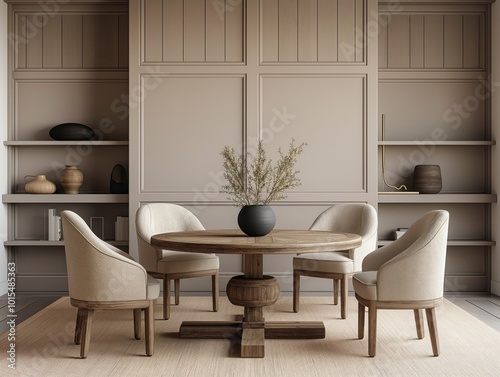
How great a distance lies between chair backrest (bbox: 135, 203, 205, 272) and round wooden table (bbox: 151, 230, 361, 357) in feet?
1.67

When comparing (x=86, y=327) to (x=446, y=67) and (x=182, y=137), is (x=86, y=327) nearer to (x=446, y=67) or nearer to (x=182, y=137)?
(x=182, y=137)

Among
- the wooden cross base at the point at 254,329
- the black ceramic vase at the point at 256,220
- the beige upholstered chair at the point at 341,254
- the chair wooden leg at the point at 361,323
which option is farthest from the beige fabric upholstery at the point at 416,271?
the beige upholstered chair at the point at 341,254

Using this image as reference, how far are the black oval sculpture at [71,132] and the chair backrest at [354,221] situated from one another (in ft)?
6.97

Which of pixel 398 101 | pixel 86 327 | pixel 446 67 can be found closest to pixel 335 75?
pixel 398 101

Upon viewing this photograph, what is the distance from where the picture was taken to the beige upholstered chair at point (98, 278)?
3121mm

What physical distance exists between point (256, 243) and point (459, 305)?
2383 mm

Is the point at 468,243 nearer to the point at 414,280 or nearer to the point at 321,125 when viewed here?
the point at 321,125

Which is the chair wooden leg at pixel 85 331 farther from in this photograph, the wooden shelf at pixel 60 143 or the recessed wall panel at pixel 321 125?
the recessed wall panel at pixel 321 125

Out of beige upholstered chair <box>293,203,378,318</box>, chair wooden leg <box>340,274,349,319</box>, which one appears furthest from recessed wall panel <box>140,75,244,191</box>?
chair wooden leg <box>340,274,349,319</box>

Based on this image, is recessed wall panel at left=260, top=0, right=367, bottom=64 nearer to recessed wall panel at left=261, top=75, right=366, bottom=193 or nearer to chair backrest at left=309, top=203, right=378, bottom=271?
recessed wall panel at left=261, top=75, right=366, bottom=193

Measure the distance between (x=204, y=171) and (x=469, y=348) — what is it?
2.55m

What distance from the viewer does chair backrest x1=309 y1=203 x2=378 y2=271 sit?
169 inches

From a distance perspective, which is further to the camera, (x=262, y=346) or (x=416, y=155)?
(x=416, y=155)

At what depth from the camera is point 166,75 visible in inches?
200
